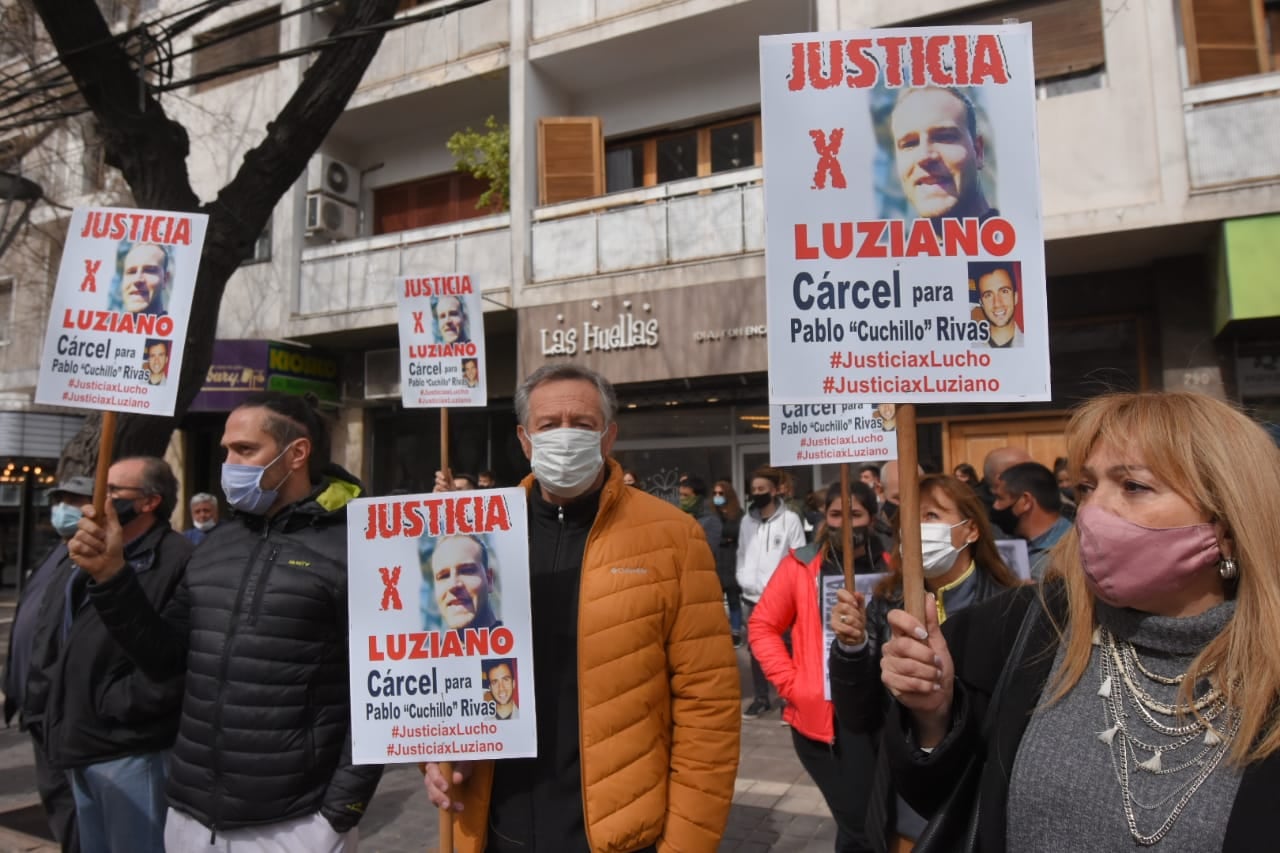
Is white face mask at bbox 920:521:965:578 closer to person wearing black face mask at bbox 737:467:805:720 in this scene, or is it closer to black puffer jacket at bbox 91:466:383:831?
black puffer jacket at bbox 91:466:383:831

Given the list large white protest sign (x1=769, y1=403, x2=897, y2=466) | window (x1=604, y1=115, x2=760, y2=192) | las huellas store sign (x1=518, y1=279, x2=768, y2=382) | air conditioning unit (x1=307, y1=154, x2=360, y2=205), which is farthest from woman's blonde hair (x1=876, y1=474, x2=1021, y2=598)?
air conditioning unit (x1=307, y1=154, x2=360, y2=205)

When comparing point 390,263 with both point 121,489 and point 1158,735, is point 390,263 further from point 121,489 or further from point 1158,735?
point 1158,735

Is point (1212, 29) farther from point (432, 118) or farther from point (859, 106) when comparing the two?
point (432, 118)

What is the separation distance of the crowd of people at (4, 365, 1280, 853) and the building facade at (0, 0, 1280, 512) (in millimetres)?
4573

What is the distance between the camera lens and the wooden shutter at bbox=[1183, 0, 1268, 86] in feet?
28.0

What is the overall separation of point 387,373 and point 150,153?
8.20 m

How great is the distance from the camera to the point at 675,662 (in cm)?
229

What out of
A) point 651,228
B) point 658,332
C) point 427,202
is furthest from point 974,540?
point 427,202

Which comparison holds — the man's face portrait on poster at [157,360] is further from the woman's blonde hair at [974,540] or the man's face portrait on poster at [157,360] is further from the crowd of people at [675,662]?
the woman's blonde hair at [974,540]

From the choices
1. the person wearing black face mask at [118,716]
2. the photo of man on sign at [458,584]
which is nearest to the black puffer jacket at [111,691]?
the person wearing black face mask at [118,716]

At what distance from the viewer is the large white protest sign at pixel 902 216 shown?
1777 millimetres

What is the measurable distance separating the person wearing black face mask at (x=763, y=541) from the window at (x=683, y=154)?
18.8ft

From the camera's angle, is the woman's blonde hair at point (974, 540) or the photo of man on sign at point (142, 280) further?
the woman's blonde hair at point (974, 540)

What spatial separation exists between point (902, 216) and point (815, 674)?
2310mm
